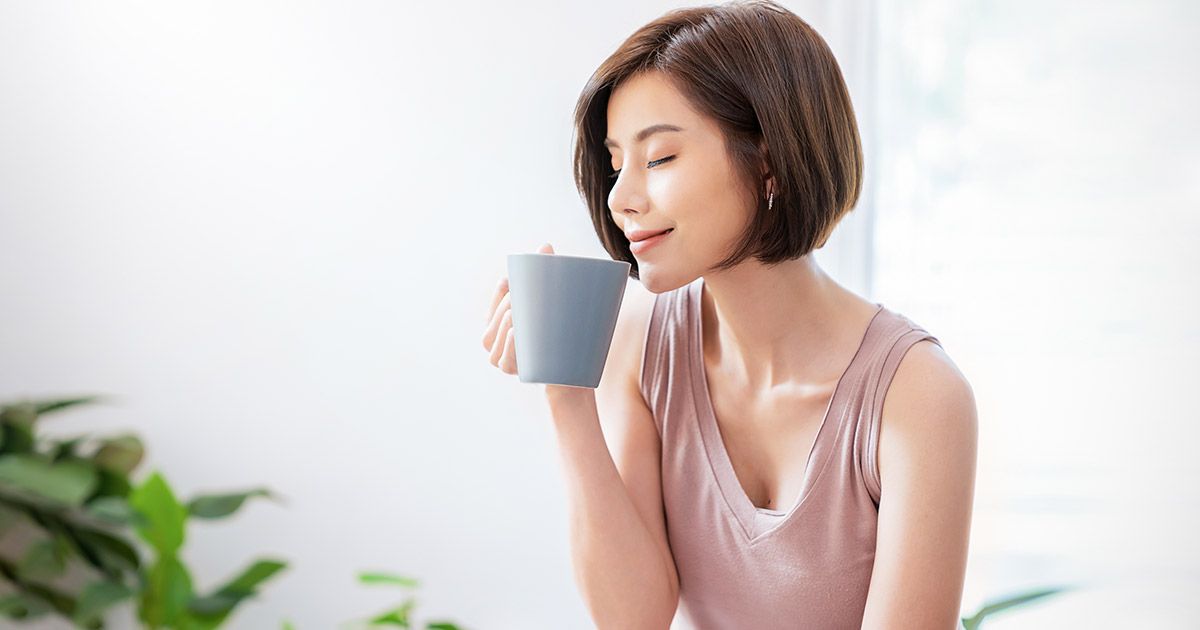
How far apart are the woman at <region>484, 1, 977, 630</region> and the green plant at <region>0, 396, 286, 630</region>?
332mm

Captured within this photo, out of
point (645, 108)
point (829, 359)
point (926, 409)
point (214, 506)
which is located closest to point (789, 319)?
point (829, 359)

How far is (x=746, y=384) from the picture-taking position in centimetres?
106

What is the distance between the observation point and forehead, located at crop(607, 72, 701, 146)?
0.87m

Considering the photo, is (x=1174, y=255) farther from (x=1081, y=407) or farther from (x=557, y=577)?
(x=557, y=577)

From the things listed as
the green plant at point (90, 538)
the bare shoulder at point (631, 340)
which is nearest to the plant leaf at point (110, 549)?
the green plant at point (90, 538)

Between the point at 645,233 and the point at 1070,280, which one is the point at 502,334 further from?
the point at 1070,280

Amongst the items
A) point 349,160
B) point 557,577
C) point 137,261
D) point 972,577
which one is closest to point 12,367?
point 137,261

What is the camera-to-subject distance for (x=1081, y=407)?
122 cm

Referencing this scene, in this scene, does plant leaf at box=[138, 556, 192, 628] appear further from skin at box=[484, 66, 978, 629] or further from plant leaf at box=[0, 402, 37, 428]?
skin at box=[484, 66, 978, 629]

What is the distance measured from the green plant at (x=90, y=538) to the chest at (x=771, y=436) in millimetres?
517

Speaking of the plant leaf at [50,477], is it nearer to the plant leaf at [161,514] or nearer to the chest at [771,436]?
the plant leaf at [161,514]

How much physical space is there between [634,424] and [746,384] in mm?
130

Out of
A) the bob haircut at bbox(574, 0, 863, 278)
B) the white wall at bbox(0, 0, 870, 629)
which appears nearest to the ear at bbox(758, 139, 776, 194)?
the bob haircut at bbox(574, 0, 863, 278)

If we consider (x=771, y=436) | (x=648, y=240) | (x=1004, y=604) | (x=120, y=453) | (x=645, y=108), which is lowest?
(x=1004, y=604)
